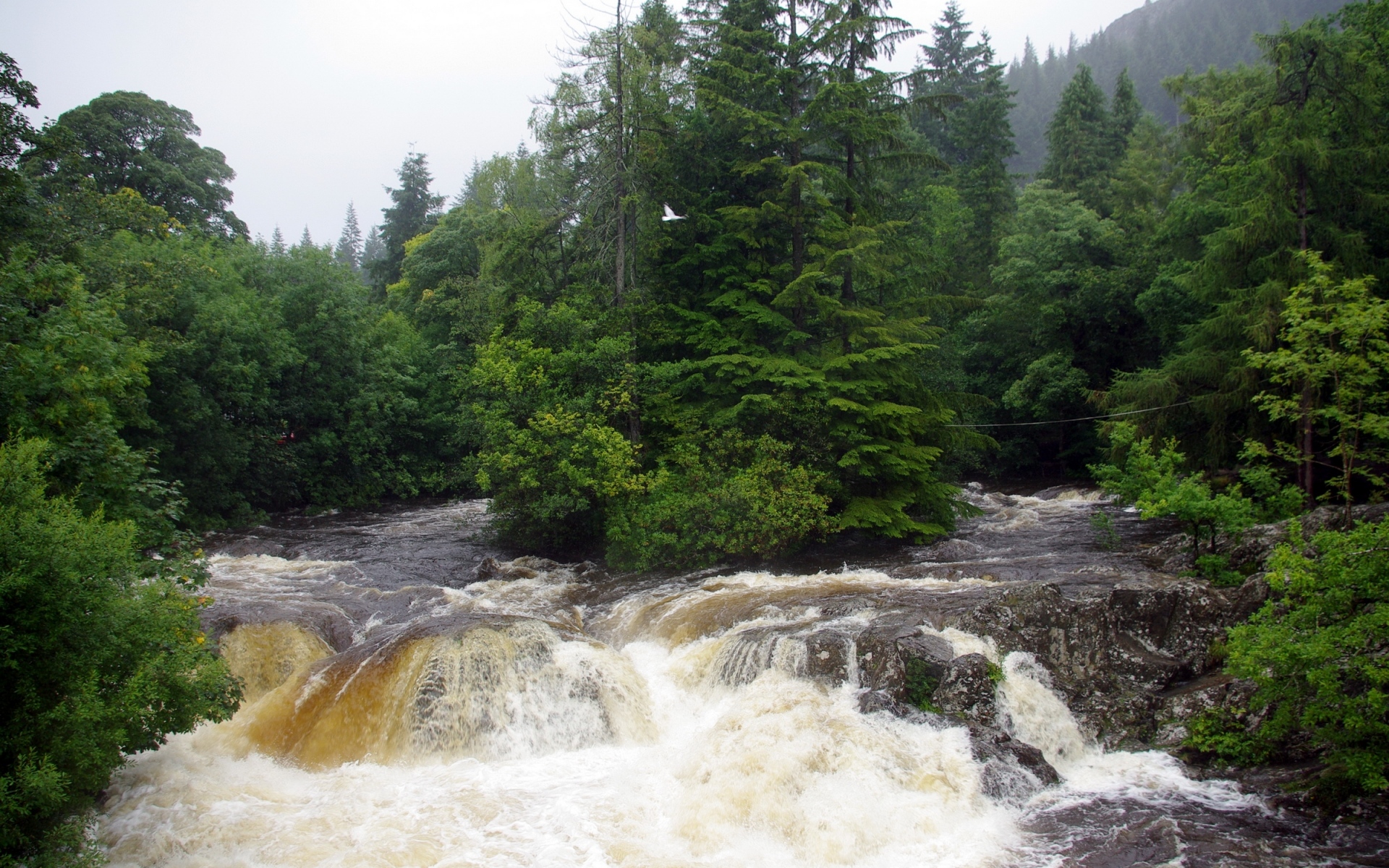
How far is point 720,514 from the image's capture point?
16.5 meters

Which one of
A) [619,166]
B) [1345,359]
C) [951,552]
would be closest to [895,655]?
[951,552]

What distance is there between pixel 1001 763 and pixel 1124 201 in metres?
39.8

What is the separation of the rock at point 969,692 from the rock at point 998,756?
129 millimetres

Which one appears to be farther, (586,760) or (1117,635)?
(1117,635)

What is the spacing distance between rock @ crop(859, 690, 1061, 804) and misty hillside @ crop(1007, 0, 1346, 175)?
363 ft

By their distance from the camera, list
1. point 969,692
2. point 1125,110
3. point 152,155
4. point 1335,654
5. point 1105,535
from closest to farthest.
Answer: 1. point 1335,654
2. point 969,692
3. point 1105,535
4. point 152,155
5. point 1125,110

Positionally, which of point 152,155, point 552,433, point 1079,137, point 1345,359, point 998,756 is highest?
point 1079,137

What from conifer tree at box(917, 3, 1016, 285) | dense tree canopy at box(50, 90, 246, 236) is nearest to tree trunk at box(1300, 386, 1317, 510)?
conifer tree at box(917, 3, 1016, 285)

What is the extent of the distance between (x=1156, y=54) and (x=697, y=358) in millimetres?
148011

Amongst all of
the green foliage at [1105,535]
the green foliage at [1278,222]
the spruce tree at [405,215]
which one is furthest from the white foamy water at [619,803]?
the spruce tree at [405,215]

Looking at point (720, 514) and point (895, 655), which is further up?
point (720, 514)

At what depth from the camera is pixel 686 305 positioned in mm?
20641

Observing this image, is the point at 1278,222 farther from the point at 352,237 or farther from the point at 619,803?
the point at 352,237

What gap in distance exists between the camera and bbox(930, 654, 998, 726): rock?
363 inches
